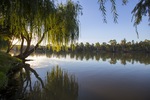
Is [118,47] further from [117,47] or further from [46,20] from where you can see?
[46,20]

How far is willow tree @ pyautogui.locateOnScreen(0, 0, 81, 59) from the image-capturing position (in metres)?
3.49

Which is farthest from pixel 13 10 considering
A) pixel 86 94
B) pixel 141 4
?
pixel 86 94

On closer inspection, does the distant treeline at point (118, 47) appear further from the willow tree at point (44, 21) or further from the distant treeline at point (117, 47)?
the willow tree at point (44, 21)

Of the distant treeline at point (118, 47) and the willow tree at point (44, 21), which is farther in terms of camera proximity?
the distant treeline at point (118, 47)

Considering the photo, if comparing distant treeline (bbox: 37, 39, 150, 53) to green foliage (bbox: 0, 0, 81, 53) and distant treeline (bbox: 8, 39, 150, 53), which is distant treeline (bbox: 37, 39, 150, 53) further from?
green foliage (bbox: 0, 0, 81, 53)

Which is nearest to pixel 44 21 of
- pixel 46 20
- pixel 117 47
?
pixel 46 20

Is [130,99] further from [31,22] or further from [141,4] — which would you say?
[31,22]

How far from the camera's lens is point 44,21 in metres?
4.31

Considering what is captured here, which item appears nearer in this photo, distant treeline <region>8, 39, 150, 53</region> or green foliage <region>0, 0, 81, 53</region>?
green foliage <region>0, 0, 81, 53</region>

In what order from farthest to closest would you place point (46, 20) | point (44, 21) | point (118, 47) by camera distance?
point (118, 47)
point (46, 20)
point (44, 21)

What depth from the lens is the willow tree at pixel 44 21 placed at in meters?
3.49

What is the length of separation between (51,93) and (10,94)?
165 centimetres

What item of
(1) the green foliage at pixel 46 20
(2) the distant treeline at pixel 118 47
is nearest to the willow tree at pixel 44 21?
(1) the green foliage at pixel 46 20

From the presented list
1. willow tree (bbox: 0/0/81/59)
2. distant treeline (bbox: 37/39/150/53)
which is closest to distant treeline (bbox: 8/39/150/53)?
distant treeline (bbox: 37/39/150/53)
